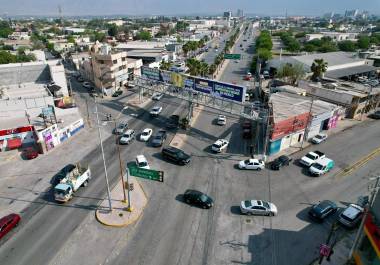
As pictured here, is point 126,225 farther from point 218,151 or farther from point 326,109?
point 326,109

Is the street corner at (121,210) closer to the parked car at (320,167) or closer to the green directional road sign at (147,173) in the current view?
the green directional road sign at (147,173)

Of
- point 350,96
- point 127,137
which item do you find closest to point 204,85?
point 127,137

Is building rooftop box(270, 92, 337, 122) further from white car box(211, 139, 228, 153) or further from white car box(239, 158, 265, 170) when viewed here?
white car box(211, 139, 228, 153)

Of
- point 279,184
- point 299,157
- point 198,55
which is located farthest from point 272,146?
point 198,55

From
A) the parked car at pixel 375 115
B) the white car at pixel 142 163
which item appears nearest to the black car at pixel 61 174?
the white car at pixel 142 163

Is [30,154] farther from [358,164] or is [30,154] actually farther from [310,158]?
[358,164]

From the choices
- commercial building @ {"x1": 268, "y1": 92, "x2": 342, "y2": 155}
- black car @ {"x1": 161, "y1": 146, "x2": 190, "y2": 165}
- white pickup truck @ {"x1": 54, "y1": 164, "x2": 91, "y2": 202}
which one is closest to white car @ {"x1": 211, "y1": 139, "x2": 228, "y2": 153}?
black car @ {"x1": 161, "y1": 146, "x2": 190, "y2": 165}
